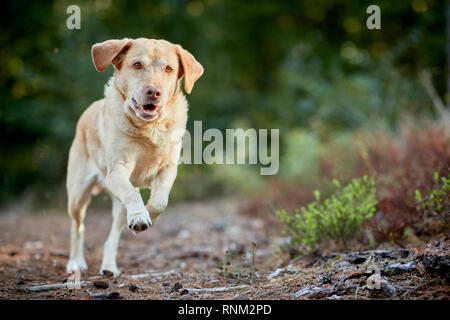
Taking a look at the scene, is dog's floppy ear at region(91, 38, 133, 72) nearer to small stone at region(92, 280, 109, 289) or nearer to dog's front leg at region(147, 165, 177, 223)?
dog's front leg at region(147, 165, 177, 223)

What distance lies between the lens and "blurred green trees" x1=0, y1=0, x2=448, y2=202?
10609 millimetres

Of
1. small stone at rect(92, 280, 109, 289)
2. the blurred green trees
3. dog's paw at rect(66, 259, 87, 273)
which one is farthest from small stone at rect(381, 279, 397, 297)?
the blurred green trees

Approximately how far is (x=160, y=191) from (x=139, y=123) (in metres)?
0.63

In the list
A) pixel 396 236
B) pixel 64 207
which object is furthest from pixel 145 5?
pixel 396 236

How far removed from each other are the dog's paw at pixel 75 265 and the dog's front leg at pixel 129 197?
44.4 inches

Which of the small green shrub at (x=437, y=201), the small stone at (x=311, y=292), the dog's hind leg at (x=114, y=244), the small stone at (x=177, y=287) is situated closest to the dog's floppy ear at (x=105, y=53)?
the dog's hind leg at (x=114, y=244)

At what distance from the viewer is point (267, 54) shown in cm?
1697

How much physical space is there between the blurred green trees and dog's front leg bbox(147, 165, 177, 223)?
576cm

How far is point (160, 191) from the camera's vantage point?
4.05 m

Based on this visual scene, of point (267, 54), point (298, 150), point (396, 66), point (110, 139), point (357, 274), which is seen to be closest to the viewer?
point (357, 274)

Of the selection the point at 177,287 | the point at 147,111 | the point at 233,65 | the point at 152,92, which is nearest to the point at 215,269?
the point at 177,287

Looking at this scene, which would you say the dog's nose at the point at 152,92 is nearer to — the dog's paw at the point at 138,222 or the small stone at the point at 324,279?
the dog's paw at the point at 138,222

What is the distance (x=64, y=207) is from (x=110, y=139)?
6178 mm
